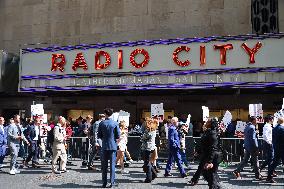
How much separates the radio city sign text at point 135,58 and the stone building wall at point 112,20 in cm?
293

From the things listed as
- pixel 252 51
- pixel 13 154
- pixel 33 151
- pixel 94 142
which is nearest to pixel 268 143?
pixel 94 142

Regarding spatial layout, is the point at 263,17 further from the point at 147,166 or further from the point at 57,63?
the point at 147,166

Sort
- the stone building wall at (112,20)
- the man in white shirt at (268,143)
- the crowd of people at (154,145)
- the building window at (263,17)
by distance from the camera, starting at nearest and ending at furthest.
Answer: the crowd of people at (154,145)
the man in white shirt at (268,143)
the building window at (263,17)
the stone building wall at (112,20)

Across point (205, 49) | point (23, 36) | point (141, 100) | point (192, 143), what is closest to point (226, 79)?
point (205, 49)

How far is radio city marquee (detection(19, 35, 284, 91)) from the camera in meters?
18.7

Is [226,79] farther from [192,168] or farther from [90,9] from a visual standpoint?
[90,9]

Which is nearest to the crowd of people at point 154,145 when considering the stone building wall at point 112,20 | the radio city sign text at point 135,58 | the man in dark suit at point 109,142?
the man in dark suit at point 109,142

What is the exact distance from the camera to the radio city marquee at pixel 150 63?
18.7 metres

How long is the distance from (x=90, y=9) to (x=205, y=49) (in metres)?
8.83

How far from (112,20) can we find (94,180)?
14.3 metres

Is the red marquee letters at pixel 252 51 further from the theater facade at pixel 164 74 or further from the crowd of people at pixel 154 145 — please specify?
the crowd of people at pixel 154 145

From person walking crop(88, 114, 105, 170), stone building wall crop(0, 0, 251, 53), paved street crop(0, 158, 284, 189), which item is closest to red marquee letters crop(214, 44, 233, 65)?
stone building wall crop(0, 0, 251, 53)

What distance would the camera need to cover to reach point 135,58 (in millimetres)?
20734

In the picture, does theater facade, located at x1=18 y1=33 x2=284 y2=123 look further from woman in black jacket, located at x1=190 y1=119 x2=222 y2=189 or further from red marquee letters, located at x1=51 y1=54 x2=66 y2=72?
woman in black jacket, located at x1=190 y1=119 x2=222 y2=189
